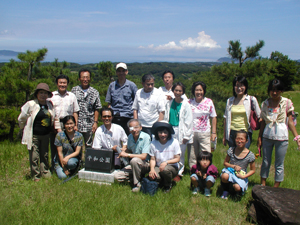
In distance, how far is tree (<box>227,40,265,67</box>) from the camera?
830 centimetres

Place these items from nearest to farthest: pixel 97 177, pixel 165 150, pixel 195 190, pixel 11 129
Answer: pixel 195 190 < pixel 165 150 < pixel 97 177 < pixel 11 129

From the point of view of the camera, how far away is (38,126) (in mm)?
4211

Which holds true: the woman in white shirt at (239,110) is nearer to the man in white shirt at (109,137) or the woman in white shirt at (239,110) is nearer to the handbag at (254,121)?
the handbag at (254,121)

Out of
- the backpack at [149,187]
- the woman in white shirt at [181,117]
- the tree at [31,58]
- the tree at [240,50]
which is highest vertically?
the tree at [240,50]

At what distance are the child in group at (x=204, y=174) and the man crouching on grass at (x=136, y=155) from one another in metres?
0.83

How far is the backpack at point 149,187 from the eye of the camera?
A: 3.67m

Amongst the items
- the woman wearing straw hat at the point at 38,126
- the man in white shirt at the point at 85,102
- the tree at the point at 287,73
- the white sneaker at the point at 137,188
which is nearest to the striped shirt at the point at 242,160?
the white sneaker at the point at 137,188

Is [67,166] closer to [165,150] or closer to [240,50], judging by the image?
[165,150]

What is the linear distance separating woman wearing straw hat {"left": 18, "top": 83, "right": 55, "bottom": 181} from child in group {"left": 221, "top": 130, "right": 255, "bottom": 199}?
10.2ft

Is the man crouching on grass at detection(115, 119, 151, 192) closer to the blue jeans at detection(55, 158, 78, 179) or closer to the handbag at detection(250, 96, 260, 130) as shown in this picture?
the blue jeans at detection(55, 158, 78, 179)

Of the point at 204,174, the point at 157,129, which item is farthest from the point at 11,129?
the point at 204,174

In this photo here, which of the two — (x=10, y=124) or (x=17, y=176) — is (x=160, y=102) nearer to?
(x=17, y=176)

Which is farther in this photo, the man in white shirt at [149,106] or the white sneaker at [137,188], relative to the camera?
the man in white shirt at [149,106]

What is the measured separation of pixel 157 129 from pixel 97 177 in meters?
1.35
